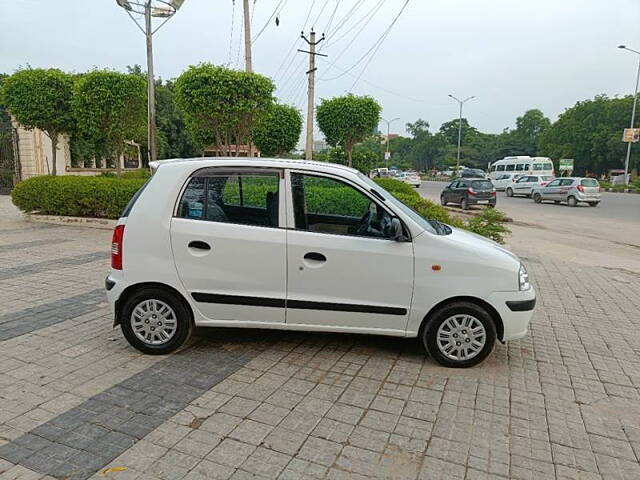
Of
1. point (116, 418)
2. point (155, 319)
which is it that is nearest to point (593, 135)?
point (155, 319)

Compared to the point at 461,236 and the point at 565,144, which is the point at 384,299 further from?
the point at 565,144

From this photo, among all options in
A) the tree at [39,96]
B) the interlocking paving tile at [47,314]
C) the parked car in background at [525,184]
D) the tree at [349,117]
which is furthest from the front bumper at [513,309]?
the parked car in background at [525,184]

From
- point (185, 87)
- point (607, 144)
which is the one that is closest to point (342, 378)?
point (185, 87)

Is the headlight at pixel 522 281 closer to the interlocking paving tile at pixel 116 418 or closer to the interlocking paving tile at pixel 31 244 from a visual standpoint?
the interlocking paving tile at pixel 116 418

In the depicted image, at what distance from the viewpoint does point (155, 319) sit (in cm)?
402

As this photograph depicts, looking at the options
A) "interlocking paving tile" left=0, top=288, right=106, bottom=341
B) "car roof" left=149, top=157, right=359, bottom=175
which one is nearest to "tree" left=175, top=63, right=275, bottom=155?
"interlocking paving tile" left=0, top=288, right=106, bottom=341

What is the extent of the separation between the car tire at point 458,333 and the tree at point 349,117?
45.1ft

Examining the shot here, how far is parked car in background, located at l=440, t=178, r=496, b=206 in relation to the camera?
68.4 ft

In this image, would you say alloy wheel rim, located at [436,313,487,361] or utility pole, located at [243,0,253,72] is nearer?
alloy wheel rim, located at [436,313,487,361]

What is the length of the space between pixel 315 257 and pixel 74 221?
9889mm

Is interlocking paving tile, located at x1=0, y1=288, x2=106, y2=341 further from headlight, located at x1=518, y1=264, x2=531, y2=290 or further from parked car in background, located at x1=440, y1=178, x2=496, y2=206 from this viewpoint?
parked car in background, located at x1=440, y1=178, x2=496, y2=206

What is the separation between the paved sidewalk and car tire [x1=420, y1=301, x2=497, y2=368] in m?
0.13

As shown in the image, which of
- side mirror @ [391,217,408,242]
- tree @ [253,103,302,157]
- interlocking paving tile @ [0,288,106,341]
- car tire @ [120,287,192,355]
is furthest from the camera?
tree @ [253,103,302,157]

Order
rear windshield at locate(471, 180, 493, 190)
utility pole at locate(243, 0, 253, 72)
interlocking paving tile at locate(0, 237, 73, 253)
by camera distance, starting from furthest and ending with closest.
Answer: rear windshield at locate(471, 180, 493, 190) < utility pole at locate(243, 0, 253, 72) < interlocking paving tile at locate(0, 237, 73, 253)
